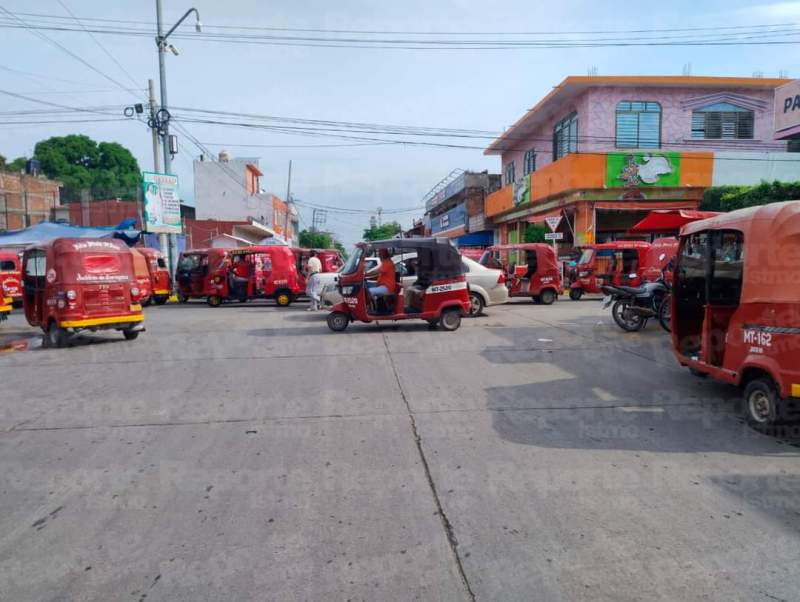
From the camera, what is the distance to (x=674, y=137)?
23750mm

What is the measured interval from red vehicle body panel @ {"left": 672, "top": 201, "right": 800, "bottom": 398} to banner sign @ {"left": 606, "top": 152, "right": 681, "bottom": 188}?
1700cm

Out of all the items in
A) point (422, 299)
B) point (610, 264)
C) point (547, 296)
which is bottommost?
point (547, 296)

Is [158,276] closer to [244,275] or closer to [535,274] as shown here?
[244,275]

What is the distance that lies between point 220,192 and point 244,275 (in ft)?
108

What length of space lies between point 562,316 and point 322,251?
10216 millimetres

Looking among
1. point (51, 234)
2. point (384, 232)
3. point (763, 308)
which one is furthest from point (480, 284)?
point (384, 232)

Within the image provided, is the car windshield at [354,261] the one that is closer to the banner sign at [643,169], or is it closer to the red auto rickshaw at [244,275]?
the red auto rickshaw at [244,275]

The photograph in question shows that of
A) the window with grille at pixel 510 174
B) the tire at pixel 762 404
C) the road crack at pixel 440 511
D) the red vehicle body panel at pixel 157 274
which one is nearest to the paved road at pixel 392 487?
the road crack at pixel 440 511

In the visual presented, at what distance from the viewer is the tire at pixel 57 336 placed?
10988mm

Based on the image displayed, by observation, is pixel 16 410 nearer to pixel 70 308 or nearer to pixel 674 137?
pixel 70 308

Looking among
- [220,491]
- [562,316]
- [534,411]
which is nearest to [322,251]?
[562,316]

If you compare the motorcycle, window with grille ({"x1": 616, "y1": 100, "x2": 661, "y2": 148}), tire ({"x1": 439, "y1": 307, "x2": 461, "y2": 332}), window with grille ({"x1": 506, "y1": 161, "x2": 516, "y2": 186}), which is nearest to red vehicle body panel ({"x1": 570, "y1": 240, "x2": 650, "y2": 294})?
the motorcycle

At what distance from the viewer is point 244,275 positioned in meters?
19.9

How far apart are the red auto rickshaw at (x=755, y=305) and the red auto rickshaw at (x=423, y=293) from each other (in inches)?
223
